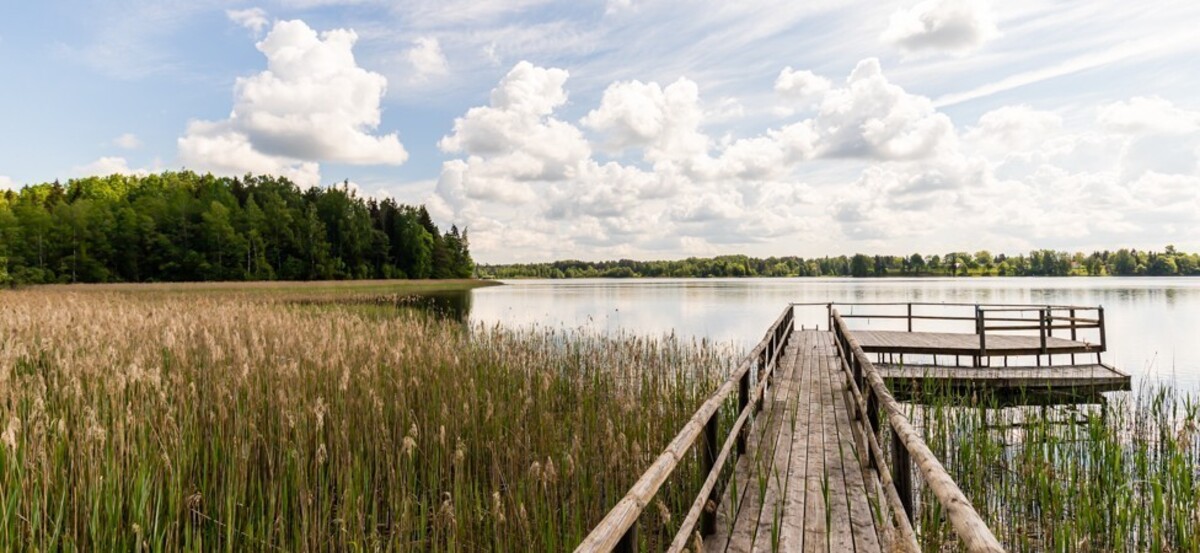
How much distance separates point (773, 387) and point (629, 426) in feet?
11.9

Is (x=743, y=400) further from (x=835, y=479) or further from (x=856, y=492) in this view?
(x=856, y=492)

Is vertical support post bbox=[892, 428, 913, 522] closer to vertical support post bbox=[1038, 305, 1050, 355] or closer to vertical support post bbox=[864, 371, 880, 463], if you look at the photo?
vertical support post bbox=[864, 371, 880, 463]

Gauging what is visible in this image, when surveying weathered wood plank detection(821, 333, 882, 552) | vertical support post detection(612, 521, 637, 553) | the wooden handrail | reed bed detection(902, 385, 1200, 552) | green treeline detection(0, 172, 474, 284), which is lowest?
reed bed detection(902, 385, 1200, 552)

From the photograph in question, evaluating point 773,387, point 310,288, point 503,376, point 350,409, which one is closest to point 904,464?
point 350,409

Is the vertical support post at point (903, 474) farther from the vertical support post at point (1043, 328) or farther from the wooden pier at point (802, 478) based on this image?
the vertical support post at point (1043, 328)

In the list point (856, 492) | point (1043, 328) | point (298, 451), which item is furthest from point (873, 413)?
point (1043, 328)

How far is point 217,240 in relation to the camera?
63188 millimetres

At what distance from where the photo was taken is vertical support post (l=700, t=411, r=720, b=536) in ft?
13.4

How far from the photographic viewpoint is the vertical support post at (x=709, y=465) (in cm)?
407

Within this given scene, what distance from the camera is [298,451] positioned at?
4855 millimetres

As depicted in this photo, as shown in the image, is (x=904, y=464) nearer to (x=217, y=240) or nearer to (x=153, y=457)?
(x=153, y=457)

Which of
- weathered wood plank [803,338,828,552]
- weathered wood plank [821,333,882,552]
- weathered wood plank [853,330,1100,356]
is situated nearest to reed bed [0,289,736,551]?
weathered wood plank [803,338,828,552]

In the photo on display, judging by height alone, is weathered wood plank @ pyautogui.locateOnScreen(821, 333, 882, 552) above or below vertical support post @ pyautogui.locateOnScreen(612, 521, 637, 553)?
below

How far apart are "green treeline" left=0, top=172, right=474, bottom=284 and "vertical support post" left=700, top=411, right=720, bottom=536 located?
178 feet
